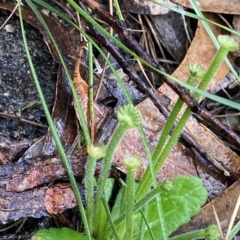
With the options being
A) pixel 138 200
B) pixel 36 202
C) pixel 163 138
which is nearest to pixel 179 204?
pixel 138 200

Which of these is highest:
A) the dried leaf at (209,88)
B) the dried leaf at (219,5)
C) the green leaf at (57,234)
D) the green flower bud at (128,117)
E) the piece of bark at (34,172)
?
the dried leaf at (219,5)

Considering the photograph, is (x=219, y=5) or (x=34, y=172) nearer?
(x=34, y=172)

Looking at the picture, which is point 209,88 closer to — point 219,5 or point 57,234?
point 219,5

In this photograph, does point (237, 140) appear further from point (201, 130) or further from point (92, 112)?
point (92, 112)

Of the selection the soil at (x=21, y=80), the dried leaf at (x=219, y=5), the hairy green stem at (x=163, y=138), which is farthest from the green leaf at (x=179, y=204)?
the dried leaf at (x=219, y=5)

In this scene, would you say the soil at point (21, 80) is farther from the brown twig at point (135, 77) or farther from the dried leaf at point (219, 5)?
the dried leaf at point (219, 5)

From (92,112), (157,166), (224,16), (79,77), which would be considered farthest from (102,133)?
(224,16)
